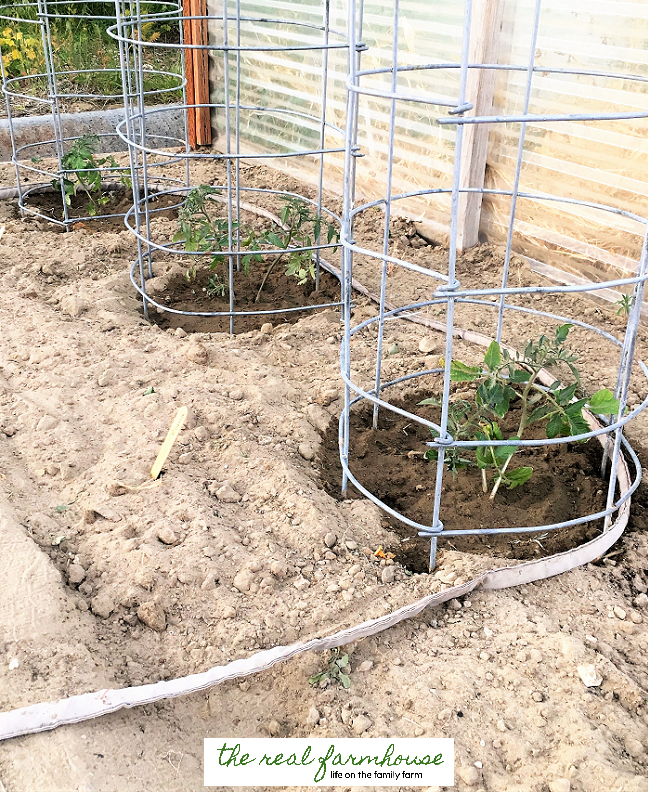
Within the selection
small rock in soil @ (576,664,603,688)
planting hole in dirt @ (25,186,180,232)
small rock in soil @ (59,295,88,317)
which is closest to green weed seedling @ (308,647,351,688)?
small rock in soil @ (576,664,603,688)

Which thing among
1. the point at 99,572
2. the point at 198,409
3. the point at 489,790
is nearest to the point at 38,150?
the point at 198,409

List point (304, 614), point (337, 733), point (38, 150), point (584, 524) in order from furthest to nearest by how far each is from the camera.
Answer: point (38, 150) → point (584, 524) → point (304, 614) → point (337, 733)

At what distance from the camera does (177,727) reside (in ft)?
5.87

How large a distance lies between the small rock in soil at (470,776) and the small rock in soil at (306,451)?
1241 millimetres

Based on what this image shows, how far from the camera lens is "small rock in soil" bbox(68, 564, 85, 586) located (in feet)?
7.02

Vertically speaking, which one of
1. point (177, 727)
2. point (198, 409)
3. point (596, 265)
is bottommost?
point (177, 727)

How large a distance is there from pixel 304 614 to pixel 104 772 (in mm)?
636

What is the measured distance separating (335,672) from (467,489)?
2.77ft

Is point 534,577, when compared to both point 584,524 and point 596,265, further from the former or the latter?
point 596,265

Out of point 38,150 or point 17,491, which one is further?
point 38,150

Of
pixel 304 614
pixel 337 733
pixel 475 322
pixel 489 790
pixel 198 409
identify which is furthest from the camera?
pixel 475 322

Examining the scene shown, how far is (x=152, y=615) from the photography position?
6.61 feet

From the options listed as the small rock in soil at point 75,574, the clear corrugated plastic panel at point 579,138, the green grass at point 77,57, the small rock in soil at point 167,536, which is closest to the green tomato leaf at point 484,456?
the small rock in soil at point 167,536

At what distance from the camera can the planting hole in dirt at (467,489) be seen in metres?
2.32
